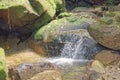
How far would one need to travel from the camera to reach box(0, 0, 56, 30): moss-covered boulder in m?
12.2

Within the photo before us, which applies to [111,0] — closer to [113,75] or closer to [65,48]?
[65,48]

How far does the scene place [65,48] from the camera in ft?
42.1

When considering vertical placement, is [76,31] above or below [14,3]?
below

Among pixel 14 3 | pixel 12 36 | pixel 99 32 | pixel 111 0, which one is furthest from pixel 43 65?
pixel 111 0

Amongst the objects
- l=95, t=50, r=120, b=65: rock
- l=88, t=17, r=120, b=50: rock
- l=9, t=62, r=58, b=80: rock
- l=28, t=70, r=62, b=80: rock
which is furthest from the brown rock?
l=28, t=70, r=62, b=80: rock

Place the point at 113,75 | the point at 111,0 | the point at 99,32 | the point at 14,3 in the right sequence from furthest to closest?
the point at 111,0 → the point at 14,3 → the point at 99,32 → the point at 113,75

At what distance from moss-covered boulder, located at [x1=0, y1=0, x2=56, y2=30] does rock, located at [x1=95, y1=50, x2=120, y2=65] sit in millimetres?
3172

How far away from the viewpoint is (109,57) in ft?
37.2

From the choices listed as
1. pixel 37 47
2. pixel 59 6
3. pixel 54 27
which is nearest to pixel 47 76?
pixel 37 47

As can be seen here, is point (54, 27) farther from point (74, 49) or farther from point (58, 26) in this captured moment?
point (74, 49)

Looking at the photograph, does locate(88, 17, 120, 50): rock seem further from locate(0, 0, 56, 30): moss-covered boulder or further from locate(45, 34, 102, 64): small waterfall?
locate(0, 0, 56, 30): moss-covered boulder

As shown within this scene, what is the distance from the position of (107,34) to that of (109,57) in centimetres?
82

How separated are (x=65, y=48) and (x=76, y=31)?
90cm

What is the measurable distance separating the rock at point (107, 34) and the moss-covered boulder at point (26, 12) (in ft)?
8.21
